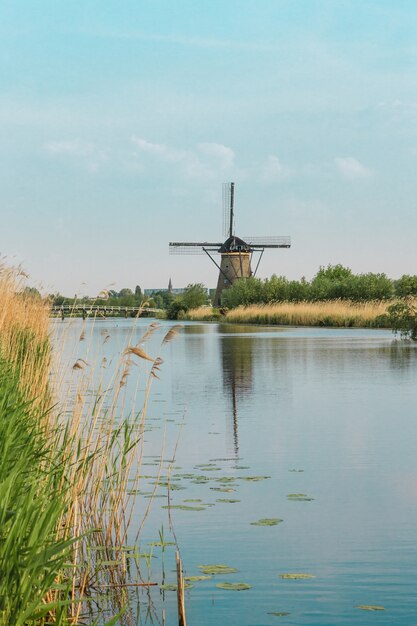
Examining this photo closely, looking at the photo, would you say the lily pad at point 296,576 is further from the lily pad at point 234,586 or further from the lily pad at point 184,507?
the lily pad at point 184,507

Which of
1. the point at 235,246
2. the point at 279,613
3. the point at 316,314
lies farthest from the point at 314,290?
the point at 279,613

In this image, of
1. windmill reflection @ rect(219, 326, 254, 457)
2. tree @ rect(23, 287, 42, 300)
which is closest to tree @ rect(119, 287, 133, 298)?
windmill reflection @ rect(219, 326, 254, 457)

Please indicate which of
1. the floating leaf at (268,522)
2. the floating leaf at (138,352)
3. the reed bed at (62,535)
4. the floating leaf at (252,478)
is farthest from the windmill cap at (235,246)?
the floating leaf at (138,352)

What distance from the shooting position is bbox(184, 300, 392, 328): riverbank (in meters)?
43.3

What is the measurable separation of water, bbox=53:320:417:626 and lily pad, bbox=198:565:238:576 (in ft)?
0.14

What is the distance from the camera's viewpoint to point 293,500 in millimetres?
7074

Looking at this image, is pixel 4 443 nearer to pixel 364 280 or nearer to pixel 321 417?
pixel 321 417

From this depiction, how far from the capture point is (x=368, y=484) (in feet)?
25.2

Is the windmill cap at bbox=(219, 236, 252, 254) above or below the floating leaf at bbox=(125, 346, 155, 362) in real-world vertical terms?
above

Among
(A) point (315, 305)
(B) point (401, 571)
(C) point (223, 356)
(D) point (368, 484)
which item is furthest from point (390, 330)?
(B) point (401, 571)

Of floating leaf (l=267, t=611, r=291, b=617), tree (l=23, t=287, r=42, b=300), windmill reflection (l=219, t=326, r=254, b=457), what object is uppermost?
tree (l=23, t=287, r=42, b=300)

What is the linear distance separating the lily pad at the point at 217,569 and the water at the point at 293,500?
4 cm

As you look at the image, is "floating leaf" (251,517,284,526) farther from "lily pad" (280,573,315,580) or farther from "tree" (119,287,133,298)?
"tree" (119,287,133,298)

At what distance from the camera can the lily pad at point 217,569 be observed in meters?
5.29
